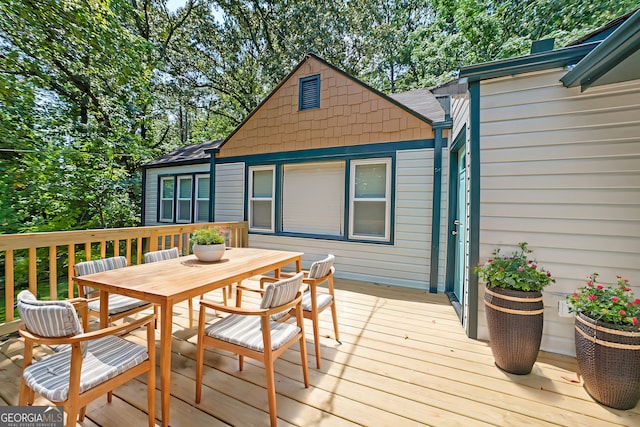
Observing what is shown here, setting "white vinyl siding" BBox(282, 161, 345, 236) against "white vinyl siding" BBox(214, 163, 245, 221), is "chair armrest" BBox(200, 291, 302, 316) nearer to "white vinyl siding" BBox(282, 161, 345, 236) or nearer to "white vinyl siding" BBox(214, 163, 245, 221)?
"white vinyl siding" BBox(282, 161, 345, 236)

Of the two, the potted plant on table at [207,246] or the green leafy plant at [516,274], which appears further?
the potted plant on table at [207,246]

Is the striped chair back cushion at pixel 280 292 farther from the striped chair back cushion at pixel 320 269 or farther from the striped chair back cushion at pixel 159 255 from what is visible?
the striped chair back cushion at pixel 159 255

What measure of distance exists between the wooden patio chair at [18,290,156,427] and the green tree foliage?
24.1ft

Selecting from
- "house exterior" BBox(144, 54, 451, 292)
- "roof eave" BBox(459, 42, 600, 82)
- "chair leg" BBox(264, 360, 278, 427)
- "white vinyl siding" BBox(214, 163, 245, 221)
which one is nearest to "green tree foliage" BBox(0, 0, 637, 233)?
"white vinyl siding" BBox(214, 163, 245, 221)

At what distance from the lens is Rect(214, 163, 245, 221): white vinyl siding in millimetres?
6250

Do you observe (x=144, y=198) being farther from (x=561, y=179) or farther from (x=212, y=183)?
(x=561, y=179)

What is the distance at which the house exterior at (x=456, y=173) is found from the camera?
2.36 meters

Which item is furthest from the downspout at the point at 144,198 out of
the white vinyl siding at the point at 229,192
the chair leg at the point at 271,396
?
the chair leg at the point at 271,396

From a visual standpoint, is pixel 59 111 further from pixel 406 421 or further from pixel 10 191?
pixel 406 421

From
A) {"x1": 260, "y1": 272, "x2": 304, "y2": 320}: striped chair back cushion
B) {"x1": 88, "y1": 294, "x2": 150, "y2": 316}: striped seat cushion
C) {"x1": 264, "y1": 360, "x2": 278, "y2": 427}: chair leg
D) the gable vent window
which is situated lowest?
{"x1": 264, "y1": 360, "x2": 278, "y2": 427}: chair leg

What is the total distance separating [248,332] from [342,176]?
3.83 meters

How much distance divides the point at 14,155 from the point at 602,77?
10.6 m

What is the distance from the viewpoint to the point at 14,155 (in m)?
6.41

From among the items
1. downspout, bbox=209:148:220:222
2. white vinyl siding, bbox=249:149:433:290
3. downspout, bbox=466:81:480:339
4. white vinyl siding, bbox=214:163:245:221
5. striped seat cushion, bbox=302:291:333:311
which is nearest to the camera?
striped seat cushion, bbox=302:291:333:311
